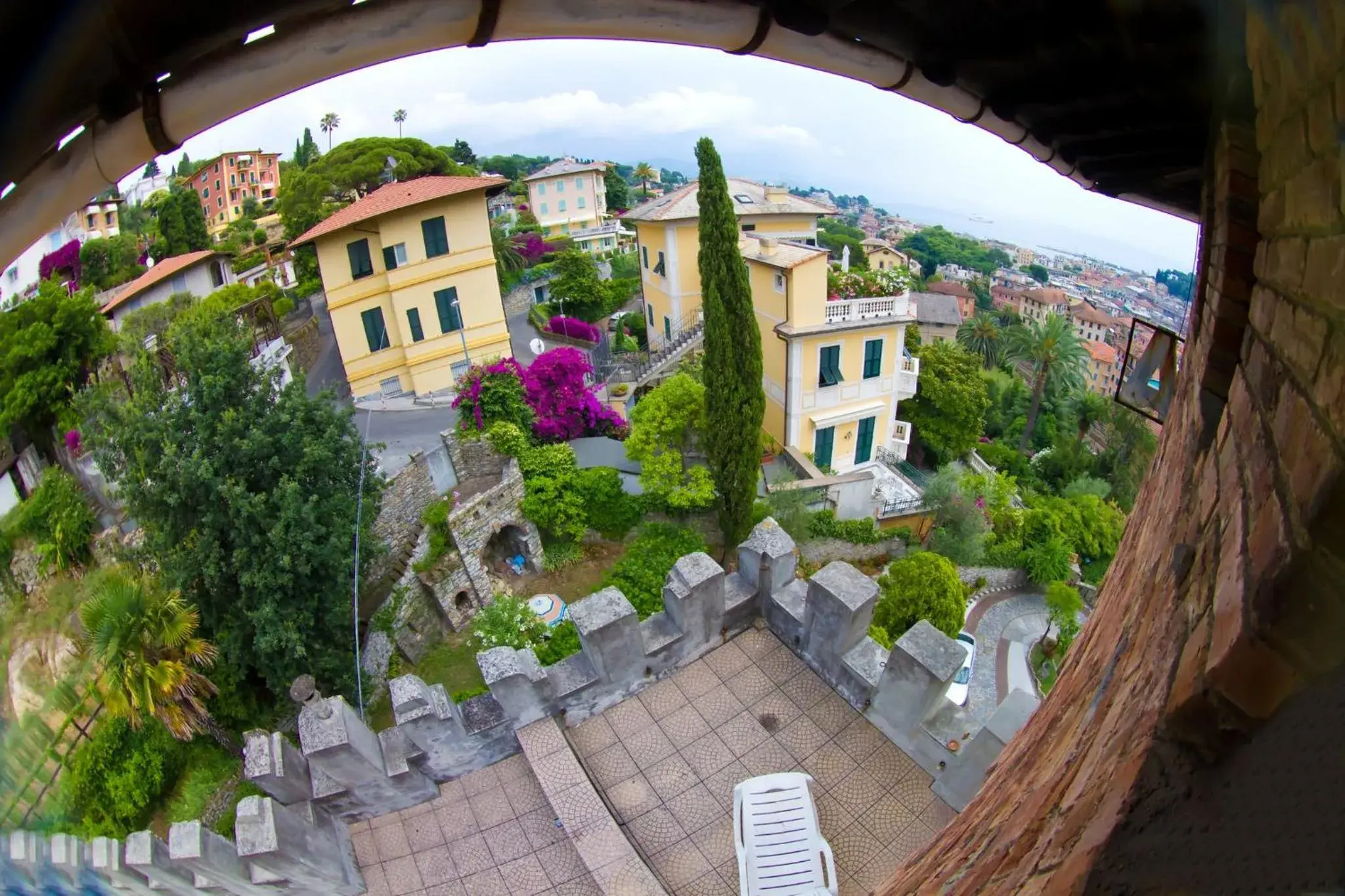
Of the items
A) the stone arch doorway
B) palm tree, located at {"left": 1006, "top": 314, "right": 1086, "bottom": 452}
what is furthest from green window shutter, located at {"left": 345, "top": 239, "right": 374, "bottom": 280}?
palm tree, located at {"left": 1006, "top": 314, "right": 1086, "bottom": 452}

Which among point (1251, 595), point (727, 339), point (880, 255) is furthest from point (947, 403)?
point (880, 255)

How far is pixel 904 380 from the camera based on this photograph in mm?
18938

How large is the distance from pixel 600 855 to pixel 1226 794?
4.58 m

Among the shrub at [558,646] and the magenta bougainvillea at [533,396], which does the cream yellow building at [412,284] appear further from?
the shrub at [558,646]

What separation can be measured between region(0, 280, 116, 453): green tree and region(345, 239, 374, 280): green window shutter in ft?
19.8

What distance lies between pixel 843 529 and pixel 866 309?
5.88m

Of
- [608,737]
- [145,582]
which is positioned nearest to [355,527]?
[145,582]

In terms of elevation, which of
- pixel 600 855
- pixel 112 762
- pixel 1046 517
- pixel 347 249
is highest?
pixel 347 249

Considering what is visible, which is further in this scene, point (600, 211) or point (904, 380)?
point (600, 211)

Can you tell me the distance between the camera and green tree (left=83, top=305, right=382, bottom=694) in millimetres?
8852

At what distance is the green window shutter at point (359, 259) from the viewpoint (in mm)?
17766

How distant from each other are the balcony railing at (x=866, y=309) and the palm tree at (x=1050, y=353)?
11.1 meters

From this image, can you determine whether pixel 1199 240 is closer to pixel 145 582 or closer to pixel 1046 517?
pixel 145 582

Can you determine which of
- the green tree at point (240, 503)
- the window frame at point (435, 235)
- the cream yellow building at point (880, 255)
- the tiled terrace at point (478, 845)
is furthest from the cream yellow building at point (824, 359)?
the cream yellow building at point (880, 255)
